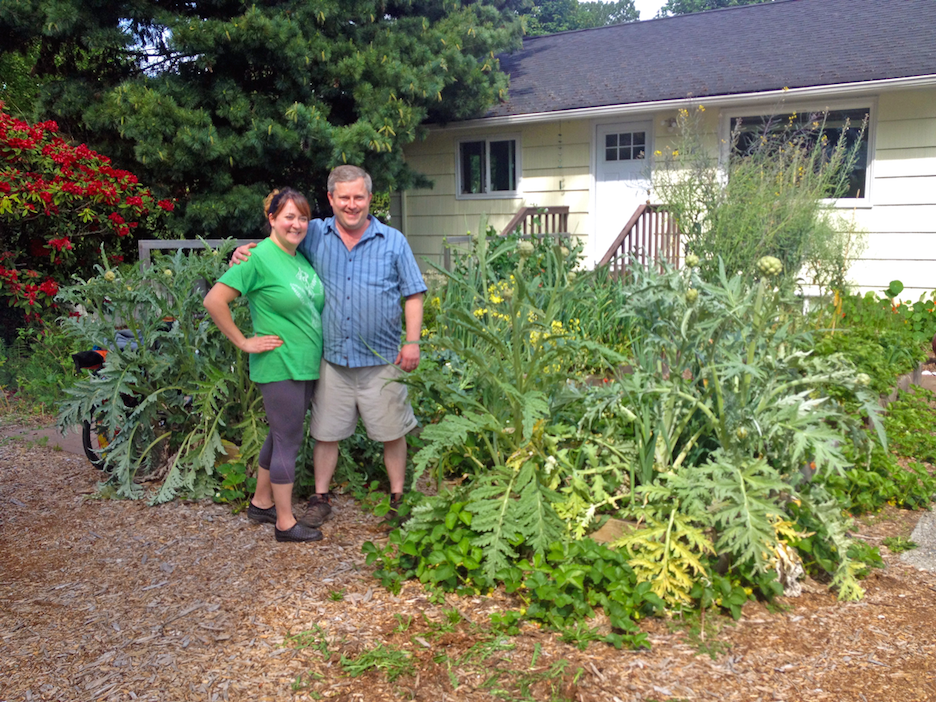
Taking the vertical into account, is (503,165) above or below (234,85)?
below

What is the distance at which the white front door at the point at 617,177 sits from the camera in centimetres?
1177

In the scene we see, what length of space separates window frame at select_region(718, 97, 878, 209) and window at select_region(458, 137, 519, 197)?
129 inches

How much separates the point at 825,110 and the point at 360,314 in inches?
326

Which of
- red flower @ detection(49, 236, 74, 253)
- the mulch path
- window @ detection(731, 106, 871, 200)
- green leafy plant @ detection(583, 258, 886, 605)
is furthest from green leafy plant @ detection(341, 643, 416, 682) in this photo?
window @ detection(731, 106, 871, 200)

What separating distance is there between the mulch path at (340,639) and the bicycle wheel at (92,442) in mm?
994

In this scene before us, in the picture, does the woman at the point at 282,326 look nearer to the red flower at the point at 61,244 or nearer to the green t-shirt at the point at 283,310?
the green t-shirt at the point at 283,310

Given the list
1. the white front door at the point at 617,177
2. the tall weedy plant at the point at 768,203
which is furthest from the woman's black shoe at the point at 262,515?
the white front door at the point at 617,177

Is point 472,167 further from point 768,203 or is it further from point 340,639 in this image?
point 340,639

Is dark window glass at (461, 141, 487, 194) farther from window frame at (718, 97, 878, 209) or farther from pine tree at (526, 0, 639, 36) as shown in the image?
pine tree at (526, 0, 639, 36)

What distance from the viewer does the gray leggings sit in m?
3.77

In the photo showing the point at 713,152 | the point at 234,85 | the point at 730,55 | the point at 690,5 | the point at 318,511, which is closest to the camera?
the point at 318,511

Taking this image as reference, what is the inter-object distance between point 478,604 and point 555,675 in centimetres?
60

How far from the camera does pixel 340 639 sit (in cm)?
299

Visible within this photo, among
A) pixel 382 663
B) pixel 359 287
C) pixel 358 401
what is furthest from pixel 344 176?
pixel 382 663
